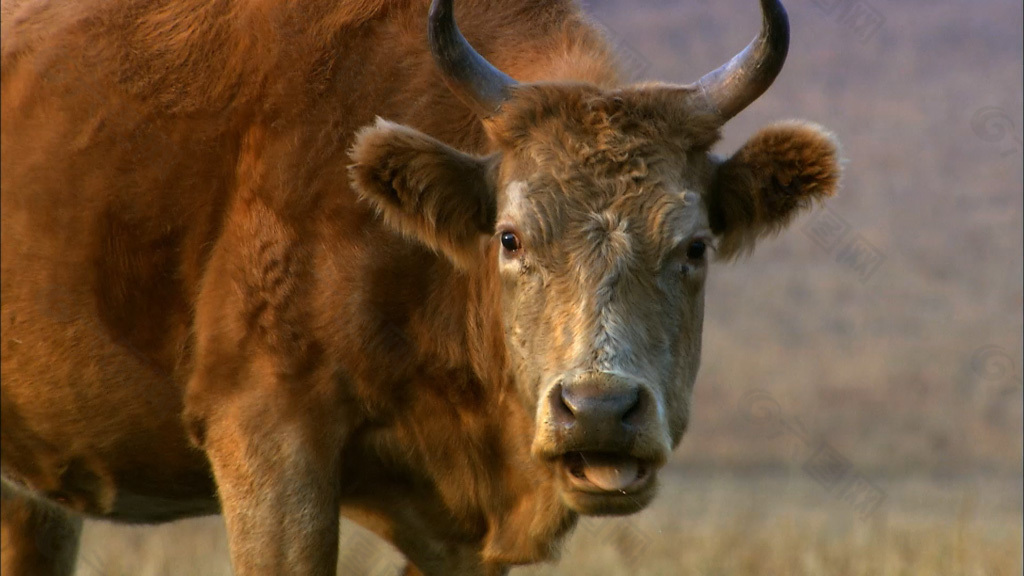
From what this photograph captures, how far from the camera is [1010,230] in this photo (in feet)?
116

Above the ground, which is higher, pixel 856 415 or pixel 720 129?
pixel 720 129

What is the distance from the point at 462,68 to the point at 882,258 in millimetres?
29629

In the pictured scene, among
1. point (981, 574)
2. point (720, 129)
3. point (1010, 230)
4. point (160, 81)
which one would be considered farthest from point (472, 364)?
point (1010, 230)

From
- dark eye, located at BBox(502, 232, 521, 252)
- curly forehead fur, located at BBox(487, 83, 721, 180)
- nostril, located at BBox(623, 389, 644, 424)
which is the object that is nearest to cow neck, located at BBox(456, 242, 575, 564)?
dark eye, located at BBox(502, 232, 521, 252)

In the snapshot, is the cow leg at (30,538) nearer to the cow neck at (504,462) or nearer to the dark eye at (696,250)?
the cow neck at (504,462)

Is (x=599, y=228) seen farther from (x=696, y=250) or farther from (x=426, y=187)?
(x=426, y=187)

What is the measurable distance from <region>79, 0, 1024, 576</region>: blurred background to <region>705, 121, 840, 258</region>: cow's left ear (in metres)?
0.16

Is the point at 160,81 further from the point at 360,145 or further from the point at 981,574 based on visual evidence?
the point at 981,574

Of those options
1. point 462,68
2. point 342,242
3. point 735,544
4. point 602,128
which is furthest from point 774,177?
point 735,544

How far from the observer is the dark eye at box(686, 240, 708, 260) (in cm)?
524

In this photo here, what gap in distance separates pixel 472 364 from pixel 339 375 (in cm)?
58

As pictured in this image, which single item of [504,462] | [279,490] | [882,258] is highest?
[279,490]

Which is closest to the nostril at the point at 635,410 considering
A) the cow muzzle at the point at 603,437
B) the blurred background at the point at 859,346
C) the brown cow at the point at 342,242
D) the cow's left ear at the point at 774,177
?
the cow muzzle at the point at 603,437

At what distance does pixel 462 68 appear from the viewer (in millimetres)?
5422
